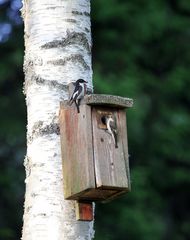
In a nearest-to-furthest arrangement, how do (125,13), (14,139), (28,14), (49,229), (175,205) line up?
(49,229) → (28,14) → (14,139) → (125,13) → (175,205)

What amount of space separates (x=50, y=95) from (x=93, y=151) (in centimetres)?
22

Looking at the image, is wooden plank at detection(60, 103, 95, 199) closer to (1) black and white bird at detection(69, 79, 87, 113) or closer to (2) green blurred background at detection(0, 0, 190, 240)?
(1) black and white bird at detection(69, 79, 87, 113)

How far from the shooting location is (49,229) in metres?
3.33

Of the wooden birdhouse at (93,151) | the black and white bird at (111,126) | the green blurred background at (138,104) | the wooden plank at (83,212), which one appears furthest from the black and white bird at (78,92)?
the green blurred background at (138,104)

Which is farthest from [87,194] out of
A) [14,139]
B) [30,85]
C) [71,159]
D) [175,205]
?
[175,205]

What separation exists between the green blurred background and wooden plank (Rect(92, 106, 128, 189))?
509 cm

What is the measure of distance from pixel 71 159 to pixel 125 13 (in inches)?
273

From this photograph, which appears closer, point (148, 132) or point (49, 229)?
point (49, 229)

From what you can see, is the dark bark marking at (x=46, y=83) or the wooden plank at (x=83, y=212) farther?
the dark bark marking at (x=46, y=83)

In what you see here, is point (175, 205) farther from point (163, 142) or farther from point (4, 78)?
point (4, 78)

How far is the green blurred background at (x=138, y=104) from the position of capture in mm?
9633

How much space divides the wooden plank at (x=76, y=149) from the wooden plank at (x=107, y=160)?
22mm

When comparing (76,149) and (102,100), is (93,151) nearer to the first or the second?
(76,149)

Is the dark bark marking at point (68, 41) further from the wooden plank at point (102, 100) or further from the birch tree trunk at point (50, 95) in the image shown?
the wooden plank at point (102, 100)
